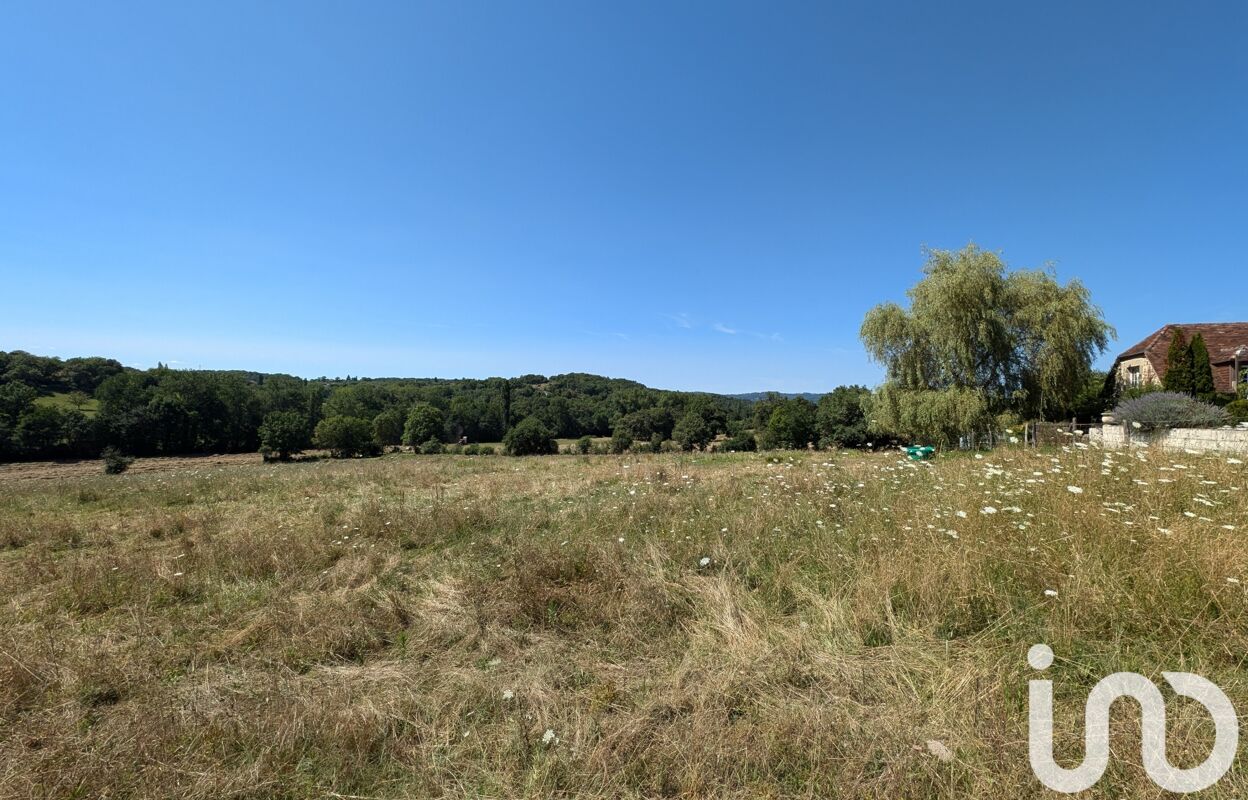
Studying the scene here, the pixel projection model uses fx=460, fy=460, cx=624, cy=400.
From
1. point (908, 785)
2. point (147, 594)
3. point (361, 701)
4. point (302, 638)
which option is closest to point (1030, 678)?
point (908, 785)

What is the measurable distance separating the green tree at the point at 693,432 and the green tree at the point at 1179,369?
185 ft

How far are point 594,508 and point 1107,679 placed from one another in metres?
6.13

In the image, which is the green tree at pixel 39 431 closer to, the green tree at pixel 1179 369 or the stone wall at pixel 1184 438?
the stone wall at pixel 1184 438

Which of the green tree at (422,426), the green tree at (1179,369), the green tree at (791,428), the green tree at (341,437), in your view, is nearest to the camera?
the green tree at (1179,369)

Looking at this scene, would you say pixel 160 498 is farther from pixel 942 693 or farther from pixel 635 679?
pixel 942 693

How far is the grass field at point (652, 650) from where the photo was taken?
2.13 m

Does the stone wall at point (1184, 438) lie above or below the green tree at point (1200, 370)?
below

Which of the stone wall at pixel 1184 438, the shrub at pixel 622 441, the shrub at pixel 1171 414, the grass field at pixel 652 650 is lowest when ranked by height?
the shrub at pixel 622 441

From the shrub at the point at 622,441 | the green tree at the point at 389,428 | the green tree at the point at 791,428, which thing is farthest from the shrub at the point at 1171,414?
the green tree at the point at 389,428

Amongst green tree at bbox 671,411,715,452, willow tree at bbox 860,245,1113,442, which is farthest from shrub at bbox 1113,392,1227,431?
green tree at bbox 671,411,715,452

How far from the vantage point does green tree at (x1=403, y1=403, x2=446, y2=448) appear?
249 ft

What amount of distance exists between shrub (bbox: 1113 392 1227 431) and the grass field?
10.7 m

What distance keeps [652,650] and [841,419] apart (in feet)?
228

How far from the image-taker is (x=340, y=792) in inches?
83.8
